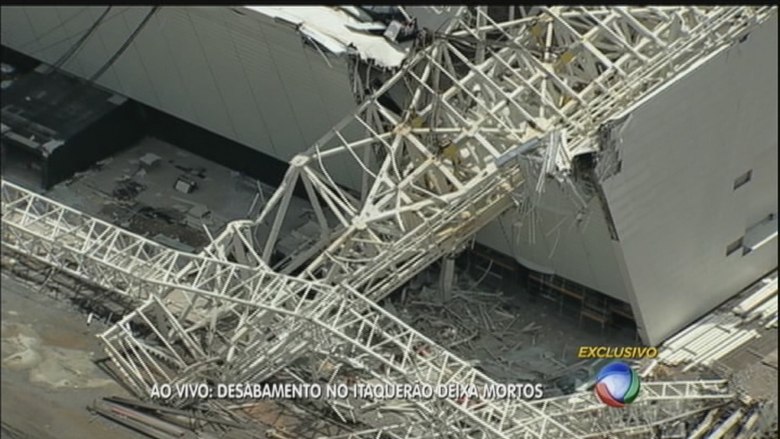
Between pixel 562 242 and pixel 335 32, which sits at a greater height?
pixel 335 32

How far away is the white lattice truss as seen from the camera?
4425 centimetres

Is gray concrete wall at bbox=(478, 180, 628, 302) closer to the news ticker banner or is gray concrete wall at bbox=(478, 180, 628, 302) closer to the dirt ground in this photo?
the news ticker banner

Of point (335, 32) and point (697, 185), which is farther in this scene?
point (335, 32)

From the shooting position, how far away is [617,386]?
44844 millimetres

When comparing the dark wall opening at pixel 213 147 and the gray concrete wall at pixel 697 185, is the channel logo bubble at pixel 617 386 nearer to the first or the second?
the gray concrete wall at pixel 697 185

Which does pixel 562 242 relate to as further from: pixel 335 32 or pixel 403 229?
pixel 335 32

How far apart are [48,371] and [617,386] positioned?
1336 cm

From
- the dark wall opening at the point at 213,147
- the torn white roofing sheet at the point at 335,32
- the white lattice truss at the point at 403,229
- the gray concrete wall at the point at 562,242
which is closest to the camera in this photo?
the white lattice truss at the point at 403,229

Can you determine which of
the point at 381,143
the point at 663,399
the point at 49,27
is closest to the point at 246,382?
the point at 381,143

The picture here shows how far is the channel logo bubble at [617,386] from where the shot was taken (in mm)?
44469

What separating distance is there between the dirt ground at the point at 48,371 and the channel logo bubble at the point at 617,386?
425 inches

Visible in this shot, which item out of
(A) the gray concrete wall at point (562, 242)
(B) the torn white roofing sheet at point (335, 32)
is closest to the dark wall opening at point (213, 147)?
(B) the torn white roofing sheet at point (335, 32)

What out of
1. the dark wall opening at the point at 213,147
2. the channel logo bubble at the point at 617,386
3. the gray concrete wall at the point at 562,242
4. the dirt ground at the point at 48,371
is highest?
the dark wall opening at the point at 213,147

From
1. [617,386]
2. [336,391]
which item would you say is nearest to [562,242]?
[617,386]
